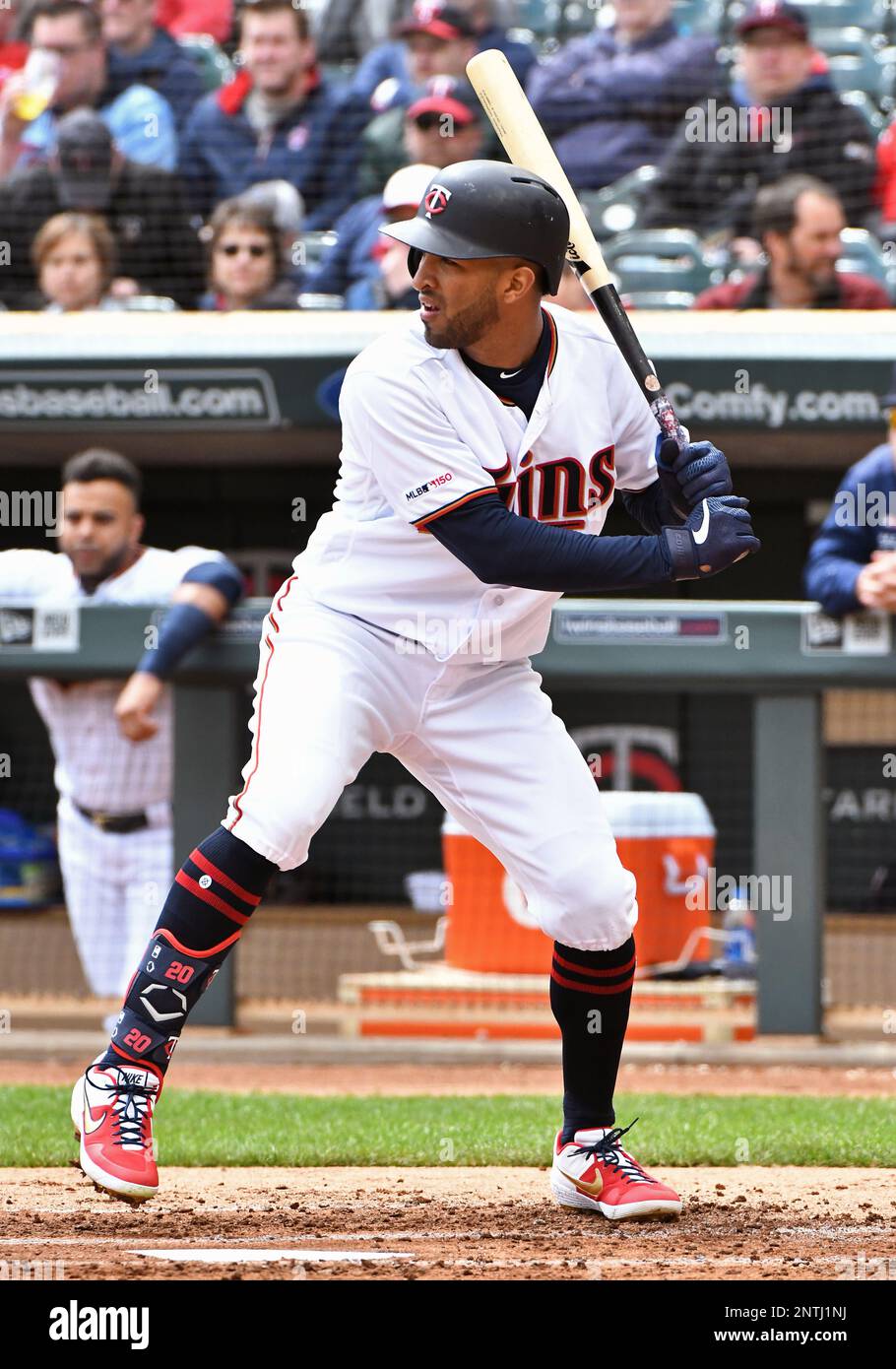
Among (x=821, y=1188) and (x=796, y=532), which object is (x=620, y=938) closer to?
(x=821, y=1188)

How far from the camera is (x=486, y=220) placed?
265 cm

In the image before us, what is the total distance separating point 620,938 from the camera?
2.93m

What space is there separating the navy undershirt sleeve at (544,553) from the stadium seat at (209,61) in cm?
669

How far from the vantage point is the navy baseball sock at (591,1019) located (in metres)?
2.98

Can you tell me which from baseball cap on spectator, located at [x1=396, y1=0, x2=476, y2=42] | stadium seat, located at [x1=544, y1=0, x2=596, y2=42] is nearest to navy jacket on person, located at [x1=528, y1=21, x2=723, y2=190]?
baseball cap on spectator, located at [x1=396, y1=0, x2=476, y2=42]

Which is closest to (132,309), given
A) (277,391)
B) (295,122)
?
(277,391)

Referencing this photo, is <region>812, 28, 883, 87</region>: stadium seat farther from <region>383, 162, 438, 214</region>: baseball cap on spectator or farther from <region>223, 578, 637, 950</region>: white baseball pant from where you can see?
<region>223, 578, 637, 950</region>: white baseball pant

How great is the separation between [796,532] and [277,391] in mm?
2439

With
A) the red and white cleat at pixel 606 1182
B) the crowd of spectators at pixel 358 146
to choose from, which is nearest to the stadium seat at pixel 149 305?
the crowd of spectators at pixel 358 146

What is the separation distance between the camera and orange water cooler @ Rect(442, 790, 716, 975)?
5648 mm

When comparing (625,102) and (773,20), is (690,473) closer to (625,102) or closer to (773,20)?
(773,20)

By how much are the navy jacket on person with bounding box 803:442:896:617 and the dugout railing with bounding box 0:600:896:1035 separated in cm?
8

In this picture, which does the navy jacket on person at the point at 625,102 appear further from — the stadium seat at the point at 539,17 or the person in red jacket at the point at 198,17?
the person in red jacket at the point at 198,17

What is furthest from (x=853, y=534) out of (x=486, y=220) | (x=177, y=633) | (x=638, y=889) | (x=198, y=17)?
(x=198, y=17)
